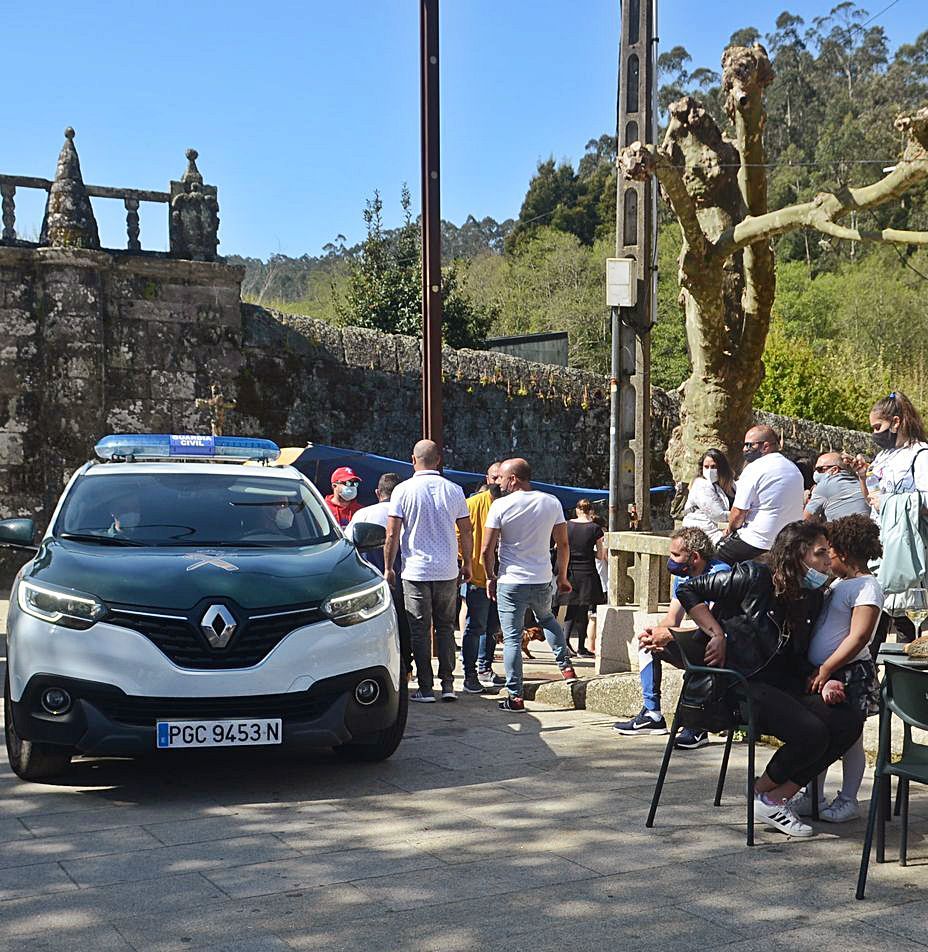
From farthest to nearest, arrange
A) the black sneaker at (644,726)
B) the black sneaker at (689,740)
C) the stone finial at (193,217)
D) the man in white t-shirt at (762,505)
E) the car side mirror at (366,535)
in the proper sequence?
1. the stone finial at (193,217)
2. the man in white t-shirt at (762,505)
3. the black sneaker at (644,726)
4. the car side mirror at (366,535)
5. the black sneaker at (689,740)

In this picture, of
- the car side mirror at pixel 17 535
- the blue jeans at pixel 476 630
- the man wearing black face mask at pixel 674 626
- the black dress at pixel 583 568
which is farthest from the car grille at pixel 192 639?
the black dress at pixel 583 568

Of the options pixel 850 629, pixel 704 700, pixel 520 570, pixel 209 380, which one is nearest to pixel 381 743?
pixel 704 700

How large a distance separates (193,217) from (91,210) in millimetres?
1415

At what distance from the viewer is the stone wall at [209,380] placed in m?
17.4

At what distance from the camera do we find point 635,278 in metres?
11.4

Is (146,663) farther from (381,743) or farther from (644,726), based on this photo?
(644,726)

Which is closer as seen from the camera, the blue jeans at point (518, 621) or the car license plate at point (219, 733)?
the car license plate at point (219, 733)

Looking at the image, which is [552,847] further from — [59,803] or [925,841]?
[59,803]

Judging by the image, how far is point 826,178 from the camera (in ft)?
215

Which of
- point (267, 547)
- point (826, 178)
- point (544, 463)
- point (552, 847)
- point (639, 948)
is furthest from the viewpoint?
point (826, 178)

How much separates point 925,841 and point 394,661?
274 centimetres

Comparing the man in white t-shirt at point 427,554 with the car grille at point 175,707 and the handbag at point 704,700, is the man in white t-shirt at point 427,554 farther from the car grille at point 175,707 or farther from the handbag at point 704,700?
the handbag at point 704,700

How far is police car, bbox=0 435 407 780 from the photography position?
604 cm

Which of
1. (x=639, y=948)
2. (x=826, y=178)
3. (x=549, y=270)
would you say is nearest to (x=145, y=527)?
(x=639, y=948)
